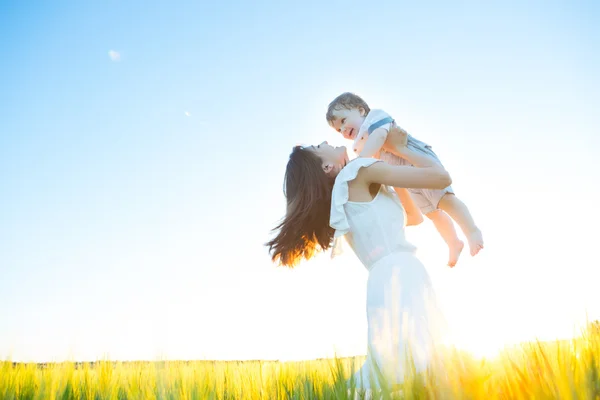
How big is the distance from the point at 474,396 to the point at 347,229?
8.87ft

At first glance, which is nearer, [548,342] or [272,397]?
[548,342]

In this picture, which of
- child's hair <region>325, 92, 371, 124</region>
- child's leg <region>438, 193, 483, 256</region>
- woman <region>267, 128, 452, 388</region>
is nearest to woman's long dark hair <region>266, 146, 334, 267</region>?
woman <region>267, 128, 452, 388</region>

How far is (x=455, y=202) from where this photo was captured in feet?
20.0

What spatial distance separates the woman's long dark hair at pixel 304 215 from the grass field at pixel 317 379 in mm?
1401

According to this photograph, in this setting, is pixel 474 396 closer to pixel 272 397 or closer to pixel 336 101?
pixel 272 397

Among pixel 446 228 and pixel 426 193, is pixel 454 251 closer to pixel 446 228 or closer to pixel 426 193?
pixel 446 228

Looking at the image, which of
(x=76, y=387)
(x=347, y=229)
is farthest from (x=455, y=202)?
(x=76, y=387)

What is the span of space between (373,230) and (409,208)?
1.20 m

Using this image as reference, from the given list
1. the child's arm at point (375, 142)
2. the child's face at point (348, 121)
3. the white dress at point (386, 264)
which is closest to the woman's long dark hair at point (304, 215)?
the white dress at point (386, 264)

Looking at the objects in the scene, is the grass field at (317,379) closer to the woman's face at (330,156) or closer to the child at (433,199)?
the woman's face at (330,156)

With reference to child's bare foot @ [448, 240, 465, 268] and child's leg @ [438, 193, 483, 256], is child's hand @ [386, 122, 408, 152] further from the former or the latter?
child's bare foot @ [448, 240, 465, 268]

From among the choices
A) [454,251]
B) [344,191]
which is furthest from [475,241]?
[344,191]

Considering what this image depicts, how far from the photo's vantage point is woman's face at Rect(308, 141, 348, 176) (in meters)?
5.11

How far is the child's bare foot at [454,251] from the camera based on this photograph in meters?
5.78
